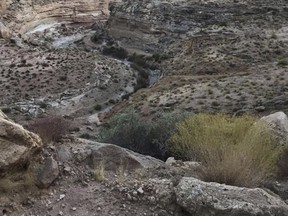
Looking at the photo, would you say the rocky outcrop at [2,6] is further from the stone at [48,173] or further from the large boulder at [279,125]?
the stone at [48,173]

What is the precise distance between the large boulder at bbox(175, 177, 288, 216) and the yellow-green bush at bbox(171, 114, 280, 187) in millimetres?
882

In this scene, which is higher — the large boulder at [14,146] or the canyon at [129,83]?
the large boulder at [14,146]

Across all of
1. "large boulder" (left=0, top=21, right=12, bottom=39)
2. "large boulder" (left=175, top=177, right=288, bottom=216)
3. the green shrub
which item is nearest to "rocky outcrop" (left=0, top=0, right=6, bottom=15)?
"large boulder" (left=0, top=21, right=12, bottom=39)

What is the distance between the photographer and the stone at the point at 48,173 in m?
9.84

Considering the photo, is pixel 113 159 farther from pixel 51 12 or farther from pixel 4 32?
pixel 51 12

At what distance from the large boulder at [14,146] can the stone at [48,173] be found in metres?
0.36

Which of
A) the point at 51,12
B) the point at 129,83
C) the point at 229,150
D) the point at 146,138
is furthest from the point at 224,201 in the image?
the point at 51,12

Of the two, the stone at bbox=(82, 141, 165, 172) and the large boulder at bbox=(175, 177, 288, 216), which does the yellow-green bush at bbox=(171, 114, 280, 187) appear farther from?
the stone at bbox=(82, 141, 165, 172)

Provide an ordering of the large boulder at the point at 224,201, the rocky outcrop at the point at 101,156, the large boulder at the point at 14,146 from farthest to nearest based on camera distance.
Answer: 1. the rocky outcrop at the point at 101,156
2. the large boulder at the point at 14,146
3. the large boulder at the point at 224,201

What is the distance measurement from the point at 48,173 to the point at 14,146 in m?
0.85

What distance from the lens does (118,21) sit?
68.4 meters

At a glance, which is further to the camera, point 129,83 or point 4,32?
point 4,32

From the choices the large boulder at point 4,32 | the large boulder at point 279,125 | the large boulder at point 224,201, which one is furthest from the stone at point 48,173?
the large boulder at point 4,32

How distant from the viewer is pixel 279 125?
1628cm
